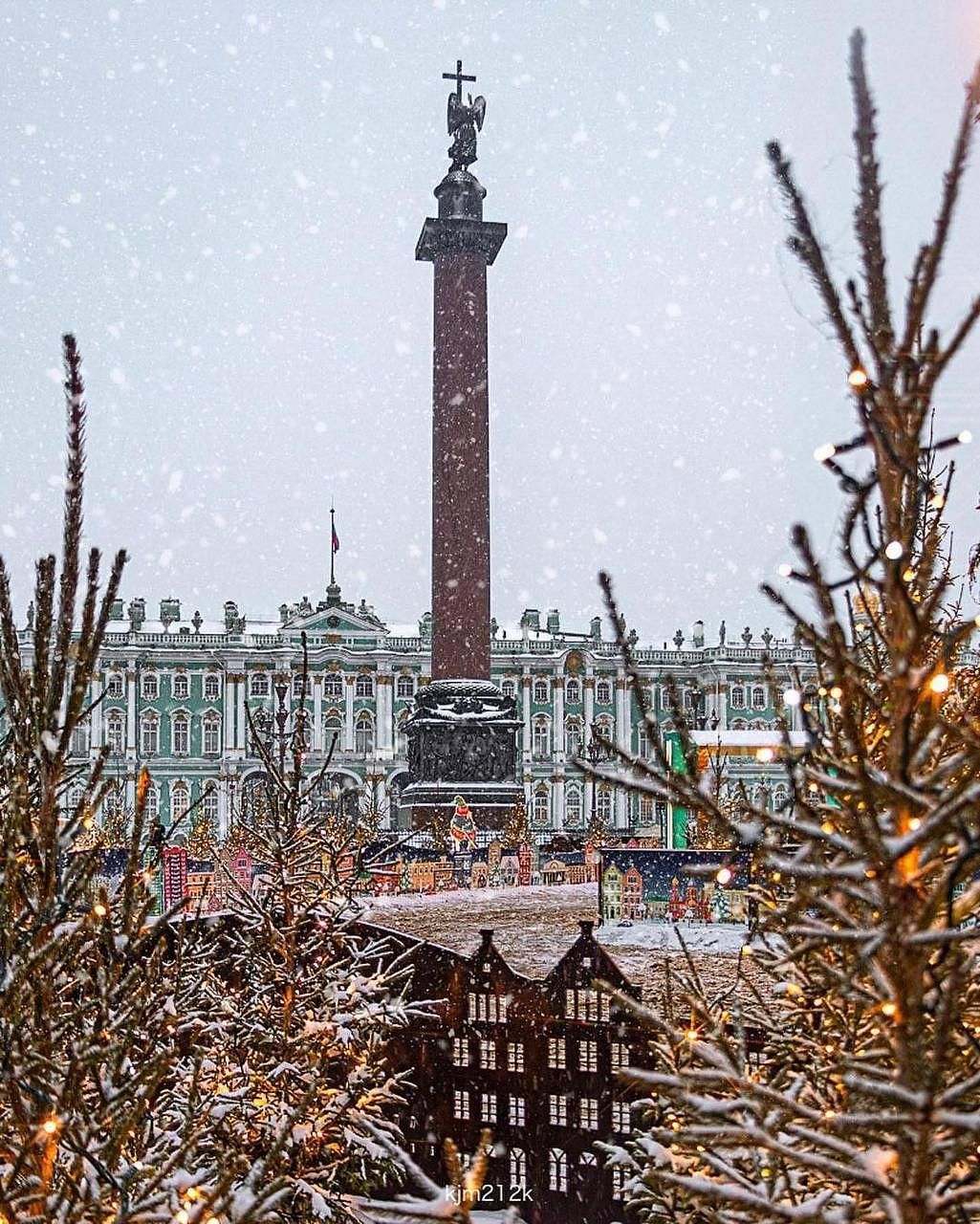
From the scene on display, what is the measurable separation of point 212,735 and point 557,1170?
186ft

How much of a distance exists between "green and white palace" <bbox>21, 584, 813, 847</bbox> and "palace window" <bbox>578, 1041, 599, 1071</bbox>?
5299 centimetres

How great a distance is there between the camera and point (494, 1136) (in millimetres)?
8477

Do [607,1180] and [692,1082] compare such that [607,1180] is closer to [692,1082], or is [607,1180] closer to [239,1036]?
[239,1036]

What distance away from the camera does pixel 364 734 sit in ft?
210

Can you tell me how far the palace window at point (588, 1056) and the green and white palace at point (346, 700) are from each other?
52989 millimetres

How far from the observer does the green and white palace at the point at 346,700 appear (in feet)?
205

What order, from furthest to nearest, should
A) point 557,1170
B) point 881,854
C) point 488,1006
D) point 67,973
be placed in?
point 488,1006 < point 557,1170 < point 67,973 < point 881,854

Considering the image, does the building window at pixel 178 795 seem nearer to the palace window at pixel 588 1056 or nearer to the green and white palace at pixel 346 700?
the green and white palace at pixel 346 700

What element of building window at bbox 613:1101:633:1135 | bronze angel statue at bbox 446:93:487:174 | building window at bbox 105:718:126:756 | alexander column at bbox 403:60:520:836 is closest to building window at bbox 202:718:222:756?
building window at bbox 105:718:126:756

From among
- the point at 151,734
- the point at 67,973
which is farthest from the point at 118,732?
the point at 67,973

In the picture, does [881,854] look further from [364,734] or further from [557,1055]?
[364,734]

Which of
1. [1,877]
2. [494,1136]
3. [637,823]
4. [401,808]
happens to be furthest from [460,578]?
[637,823]

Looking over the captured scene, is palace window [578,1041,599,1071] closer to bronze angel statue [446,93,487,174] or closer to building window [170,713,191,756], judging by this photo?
bronze angel statue [446,93,487,174]

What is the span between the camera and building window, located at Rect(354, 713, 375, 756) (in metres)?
63.6
